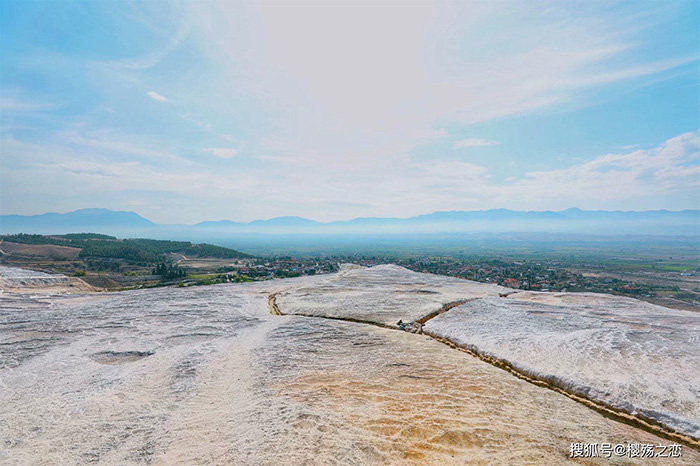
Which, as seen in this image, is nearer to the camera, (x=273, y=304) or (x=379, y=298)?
(x=379, y=298)

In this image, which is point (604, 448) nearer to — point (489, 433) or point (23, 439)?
point (489, 433)

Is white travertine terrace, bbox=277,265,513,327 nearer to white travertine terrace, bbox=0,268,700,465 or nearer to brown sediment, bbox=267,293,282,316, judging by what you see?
brown sediment, bbox=267,293,282,316

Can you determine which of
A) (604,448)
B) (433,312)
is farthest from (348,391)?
(433,312)

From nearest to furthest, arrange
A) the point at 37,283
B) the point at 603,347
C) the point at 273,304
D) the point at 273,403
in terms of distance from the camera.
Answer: the point at 273,403, the point at 603,347, the point at 273,304, the point at 37,283

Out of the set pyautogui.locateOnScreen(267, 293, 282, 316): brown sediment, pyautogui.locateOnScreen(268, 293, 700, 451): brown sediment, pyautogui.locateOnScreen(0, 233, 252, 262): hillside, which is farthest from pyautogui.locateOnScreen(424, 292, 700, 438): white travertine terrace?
pyautogui.locateOnScreen(0, 233, 252, 262): hillside

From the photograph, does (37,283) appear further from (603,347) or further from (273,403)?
(603,347)

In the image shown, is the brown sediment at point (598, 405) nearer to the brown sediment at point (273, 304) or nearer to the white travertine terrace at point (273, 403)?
the white travertine terrace at point (273, 403)

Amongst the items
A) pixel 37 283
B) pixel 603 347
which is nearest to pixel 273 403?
pixel 603 347

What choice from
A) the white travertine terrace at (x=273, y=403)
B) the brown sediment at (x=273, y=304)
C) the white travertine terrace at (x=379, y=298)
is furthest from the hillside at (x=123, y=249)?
the white travertine terrace at (x=273, y=403)
